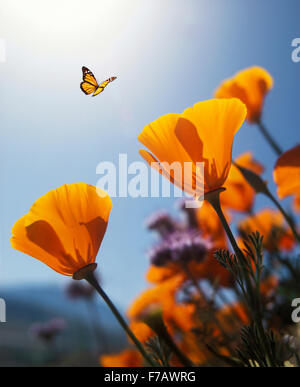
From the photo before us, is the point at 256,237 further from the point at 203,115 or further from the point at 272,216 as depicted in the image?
the point at 272,216

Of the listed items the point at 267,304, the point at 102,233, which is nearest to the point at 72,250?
the point at 102,233

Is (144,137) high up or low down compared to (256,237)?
up

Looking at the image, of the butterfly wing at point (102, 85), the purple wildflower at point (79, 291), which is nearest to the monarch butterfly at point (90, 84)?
the butterfly wing at point (102, 85)

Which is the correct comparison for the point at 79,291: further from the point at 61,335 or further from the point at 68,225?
the point at 68,225

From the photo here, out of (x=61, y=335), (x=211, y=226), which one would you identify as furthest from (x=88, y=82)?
(x=61, y=335)

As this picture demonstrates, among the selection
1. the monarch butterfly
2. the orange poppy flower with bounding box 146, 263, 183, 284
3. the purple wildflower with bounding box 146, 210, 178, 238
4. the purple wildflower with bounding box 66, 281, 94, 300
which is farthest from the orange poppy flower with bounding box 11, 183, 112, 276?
the purple wildflower with bounding box 66, 281, 94, 300

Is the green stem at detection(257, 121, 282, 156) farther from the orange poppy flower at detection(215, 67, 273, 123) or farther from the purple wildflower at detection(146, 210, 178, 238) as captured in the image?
the purple wildflower at detection(146, 210, 178, 238)
